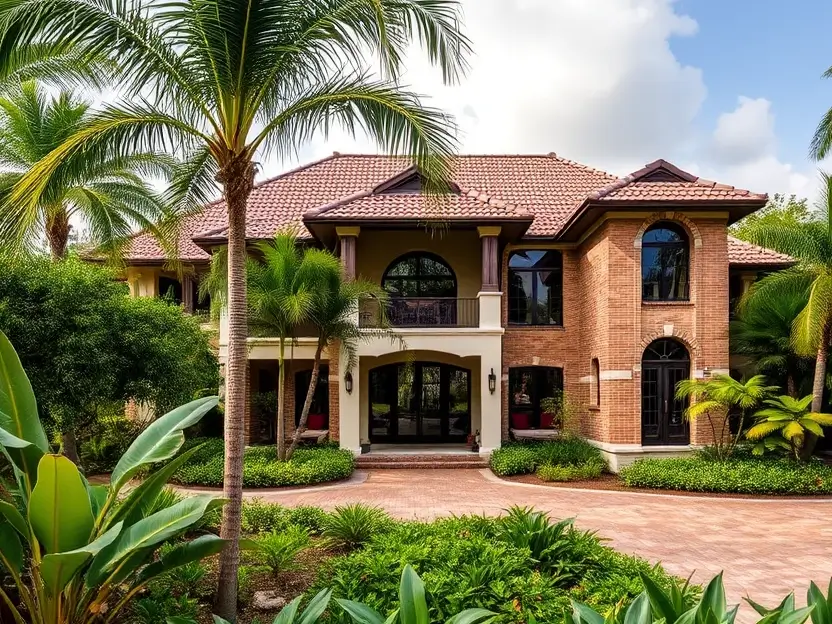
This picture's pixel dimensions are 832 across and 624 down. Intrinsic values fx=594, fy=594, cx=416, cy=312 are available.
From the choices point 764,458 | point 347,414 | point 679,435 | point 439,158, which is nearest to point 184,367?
point 347,414

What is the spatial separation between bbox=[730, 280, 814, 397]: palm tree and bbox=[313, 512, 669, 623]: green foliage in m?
11.0

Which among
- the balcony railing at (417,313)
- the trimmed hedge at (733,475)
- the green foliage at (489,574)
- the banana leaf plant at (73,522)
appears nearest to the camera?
the banana leaf plant at (73,522)

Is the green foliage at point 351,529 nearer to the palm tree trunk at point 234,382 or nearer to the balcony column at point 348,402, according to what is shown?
the palm tree trunk at point 234,382

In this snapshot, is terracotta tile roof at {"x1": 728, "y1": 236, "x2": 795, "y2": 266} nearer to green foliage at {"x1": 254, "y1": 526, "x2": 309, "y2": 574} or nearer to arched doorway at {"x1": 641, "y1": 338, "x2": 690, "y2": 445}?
arched doorway at {"x1": 641, "y1": 338, "x2": 690, "y2": 445}

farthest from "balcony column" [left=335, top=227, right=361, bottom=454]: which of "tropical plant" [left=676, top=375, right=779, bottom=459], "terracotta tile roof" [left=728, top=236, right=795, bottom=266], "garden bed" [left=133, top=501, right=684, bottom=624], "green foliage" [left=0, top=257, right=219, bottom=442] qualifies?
"terracotta tile roof" [left=728, top=236, right=795, bottom=266]

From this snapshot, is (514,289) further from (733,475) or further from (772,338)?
(733,475)

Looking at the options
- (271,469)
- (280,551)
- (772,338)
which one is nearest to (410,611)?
(280,551)

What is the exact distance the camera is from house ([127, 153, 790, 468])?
14.8 metres

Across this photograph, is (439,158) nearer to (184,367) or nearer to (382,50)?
(382,50)

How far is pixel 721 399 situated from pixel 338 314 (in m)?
9.09

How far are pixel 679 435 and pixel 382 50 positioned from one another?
12696 mm

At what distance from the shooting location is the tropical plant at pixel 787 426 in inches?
507

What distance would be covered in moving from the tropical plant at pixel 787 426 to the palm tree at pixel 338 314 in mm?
8746

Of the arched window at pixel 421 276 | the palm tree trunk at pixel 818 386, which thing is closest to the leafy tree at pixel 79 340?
the arched window at pixel 421 276
